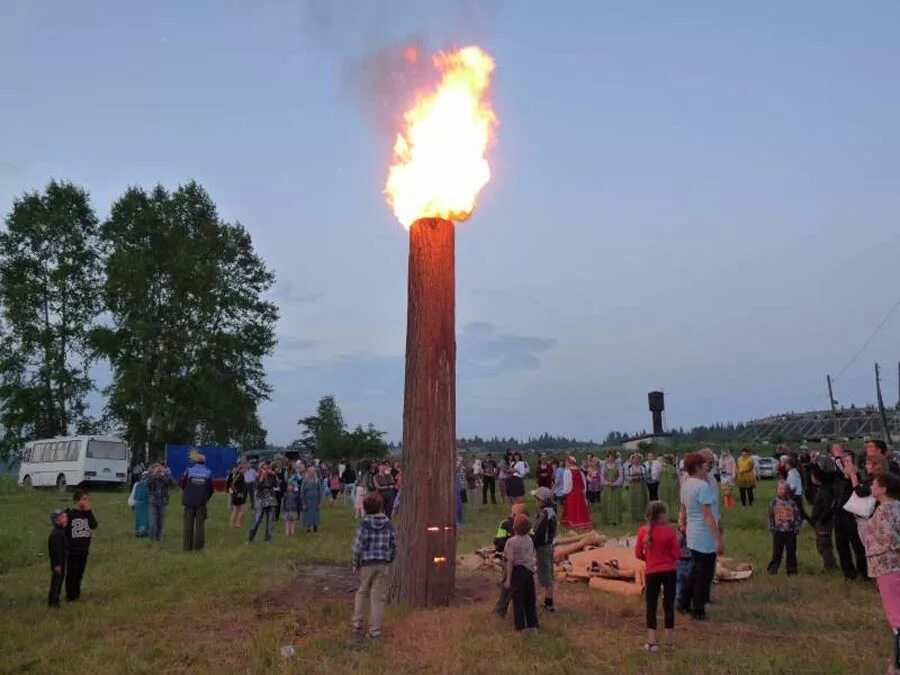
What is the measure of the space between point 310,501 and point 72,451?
19.7 m

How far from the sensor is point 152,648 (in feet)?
22.4

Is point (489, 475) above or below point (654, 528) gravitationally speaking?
above

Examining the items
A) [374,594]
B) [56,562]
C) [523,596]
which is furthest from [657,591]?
[56,562]

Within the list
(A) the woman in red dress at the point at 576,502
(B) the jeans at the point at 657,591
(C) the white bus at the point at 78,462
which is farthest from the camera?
(C) the white bus at the point at 78,462

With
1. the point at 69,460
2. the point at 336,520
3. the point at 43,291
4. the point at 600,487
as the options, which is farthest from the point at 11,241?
the point at 600,487

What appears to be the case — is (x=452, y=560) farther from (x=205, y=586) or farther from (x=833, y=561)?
(x=833, y=561)

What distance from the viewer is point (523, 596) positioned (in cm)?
707

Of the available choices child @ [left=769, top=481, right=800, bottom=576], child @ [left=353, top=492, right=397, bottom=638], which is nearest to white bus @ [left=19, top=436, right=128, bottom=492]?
child @ [left=353, top=492, right=397, bottom=638]

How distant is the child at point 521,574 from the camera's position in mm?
7074

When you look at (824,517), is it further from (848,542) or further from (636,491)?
(636,491)

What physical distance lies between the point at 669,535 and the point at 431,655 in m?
2.32

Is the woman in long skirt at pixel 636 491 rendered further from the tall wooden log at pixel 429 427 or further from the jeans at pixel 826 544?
the tall wooden log at pixel 429 427

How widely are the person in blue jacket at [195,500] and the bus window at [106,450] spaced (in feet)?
67.4

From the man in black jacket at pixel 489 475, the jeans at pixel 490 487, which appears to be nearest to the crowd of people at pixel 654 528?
A: the jeans at pixel 490 487
